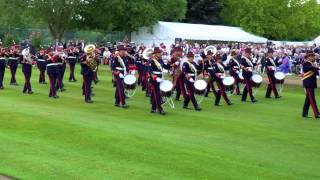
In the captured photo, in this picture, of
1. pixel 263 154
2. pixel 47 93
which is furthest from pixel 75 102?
pixel 263 154

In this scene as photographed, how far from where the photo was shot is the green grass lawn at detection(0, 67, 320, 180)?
10.2 m

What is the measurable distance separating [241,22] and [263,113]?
4582cm

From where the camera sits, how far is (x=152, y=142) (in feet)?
41.8

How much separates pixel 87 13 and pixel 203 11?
18.0 metres

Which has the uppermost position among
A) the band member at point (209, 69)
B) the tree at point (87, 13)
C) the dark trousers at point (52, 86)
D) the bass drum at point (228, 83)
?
the tree at point (87, 13)

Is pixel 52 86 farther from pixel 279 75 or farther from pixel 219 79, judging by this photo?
pixel 279 75

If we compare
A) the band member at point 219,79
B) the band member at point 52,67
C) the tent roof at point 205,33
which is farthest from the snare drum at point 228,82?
the tent roof at point 205,33

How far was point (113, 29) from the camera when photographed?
57.0m

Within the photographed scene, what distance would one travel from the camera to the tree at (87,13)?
50.8 meters

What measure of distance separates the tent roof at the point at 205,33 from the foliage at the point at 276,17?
6641mm

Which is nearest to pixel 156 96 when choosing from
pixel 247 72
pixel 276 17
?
pixel 247 72

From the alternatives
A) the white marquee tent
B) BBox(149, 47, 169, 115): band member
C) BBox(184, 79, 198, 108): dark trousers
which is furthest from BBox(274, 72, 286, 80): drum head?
the white marquee tent

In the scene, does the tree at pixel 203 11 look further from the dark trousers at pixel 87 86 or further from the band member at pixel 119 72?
the band member at pixel 119 72

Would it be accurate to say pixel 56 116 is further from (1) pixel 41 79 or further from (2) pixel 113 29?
(2) pixel 113 29
